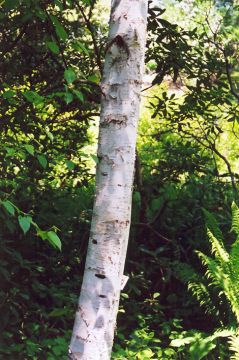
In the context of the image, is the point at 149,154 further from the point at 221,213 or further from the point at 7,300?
the point at 7,300

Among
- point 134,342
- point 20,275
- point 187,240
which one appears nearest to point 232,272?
point 134,342

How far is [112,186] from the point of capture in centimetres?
163

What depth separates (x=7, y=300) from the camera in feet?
9.86

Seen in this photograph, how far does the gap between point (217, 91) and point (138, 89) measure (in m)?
2.21

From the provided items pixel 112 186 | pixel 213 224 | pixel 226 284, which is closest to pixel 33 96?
pixel 112 186

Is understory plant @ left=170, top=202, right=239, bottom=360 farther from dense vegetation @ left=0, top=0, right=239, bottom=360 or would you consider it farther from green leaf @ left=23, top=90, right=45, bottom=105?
green leaf @ left=23, top=90, right=45, bottom=105

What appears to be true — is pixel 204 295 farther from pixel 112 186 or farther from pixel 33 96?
pixel 33 96

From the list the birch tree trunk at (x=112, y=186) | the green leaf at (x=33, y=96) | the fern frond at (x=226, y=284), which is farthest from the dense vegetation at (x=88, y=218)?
the birch tree trunk at (x=112, y=186)

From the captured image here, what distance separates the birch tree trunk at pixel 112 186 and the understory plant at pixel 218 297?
1.44 metres

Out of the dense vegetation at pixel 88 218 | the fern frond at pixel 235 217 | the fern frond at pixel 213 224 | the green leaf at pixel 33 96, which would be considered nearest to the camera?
the green leaf at pixel 33 96

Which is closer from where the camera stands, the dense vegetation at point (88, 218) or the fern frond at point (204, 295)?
the dense vegetation at point (88, 218)

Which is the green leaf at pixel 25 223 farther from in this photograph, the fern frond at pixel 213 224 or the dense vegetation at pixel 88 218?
the fern frond at pixel 213 224

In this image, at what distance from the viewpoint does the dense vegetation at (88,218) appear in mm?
2846

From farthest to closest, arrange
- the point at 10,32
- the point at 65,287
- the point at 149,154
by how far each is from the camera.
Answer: the point at 149,154 → the point at 65,287 → the point at 10,32
